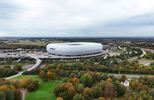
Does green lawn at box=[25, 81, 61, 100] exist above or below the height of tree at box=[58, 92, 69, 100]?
below

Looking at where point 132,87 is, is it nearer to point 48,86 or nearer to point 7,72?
point 48,86

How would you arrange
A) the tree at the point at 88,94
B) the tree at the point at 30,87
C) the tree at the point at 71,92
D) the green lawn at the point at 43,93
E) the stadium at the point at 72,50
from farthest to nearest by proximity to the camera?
the stadium at the point at 72,50, the tree at the point at 30,87, the green lawn at the point at 43,93, the tree at the point at 71,92, the tree at the point at 88,94

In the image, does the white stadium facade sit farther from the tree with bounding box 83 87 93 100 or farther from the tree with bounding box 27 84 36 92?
the tree with bounding box 83 87 93 100

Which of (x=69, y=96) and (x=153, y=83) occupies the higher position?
(x=153, y=83)

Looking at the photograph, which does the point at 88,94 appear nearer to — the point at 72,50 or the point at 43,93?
the point at 43,93

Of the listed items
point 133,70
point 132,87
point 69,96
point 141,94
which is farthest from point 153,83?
point 69,96

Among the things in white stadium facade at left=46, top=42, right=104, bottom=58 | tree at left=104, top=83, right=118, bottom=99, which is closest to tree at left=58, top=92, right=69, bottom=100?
tree at left=104, top=83, right=118, bottom=99

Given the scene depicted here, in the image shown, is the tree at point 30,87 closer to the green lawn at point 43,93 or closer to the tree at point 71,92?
the green lawn at point 43,93

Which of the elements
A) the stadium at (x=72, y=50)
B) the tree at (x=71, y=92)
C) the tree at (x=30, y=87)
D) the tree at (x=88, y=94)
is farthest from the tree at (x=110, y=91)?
the stadium at (x=72, y=50)
